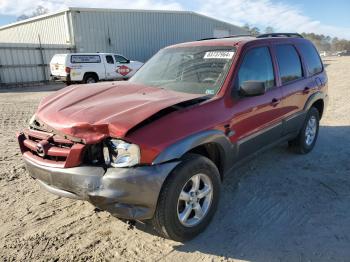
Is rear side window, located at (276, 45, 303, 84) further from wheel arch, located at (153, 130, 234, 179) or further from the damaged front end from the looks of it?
the damaged front end

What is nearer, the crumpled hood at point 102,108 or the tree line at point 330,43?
the crumpled hood at point 102,108

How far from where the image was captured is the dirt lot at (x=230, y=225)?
3070 millimetres

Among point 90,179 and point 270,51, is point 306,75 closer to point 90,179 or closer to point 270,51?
point 270,51

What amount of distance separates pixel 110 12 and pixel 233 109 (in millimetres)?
22517

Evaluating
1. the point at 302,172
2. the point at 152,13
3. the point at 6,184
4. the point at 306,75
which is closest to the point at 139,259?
the point at 6,184

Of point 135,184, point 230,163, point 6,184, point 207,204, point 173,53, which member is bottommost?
point 6,184

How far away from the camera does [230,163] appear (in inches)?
148

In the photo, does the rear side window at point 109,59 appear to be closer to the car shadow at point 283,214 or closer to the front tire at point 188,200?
the car shadow at point 283,214

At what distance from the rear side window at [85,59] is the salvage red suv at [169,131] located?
13.6 metres

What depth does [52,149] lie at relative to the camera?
3.07 meters

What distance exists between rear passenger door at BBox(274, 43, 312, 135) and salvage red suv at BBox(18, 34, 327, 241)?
0.03m

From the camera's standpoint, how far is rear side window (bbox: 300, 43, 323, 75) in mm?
5367

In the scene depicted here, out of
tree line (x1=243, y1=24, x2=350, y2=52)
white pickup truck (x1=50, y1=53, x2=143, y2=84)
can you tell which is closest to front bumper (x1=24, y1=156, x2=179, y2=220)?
white pickup truck (x1=50, y1=53, x2=143, y2=84)

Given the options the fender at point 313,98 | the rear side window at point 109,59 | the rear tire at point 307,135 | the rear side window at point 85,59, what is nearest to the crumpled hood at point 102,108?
the fender at point 313,98
